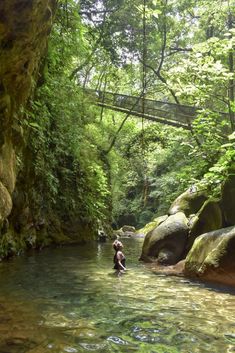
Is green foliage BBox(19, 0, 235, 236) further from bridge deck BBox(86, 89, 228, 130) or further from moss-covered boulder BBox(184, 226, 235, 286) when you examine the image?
moss-covered boulder BBox(184, 226, 235, 286)

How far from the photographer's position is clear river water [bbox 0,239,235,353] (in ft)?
15.9

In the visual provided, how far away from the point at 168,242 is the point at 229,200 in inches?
Answer: 100.0

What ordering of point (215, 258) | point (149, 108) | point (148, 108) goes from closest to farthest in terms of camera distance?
point (215, 258) < point (149, 108) < point (148, 108)

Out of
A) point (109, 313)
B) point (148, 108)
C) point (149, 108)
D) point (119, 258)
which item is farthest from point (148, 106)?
point (109, 313)

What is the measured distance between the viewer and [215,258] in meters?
9.58

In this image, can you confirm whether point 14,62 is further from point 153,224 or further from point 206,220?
point 153,224

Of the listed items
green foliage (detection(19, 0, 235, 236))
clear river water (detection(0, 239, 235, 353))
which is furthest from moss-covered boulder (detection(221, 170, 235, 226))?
clear river water (detection(0, 239, 235, 353))

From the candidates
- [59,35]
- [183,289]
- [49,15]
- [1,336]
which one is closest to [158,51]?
[59,35]

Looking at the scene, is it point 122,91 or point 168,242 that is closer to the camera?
point 168,242

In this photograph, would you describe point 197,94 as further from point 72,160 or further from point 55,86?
Answer: point 72,160

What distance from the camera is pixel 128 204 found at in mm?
41094

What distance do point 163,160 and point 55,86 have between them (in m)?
20.8

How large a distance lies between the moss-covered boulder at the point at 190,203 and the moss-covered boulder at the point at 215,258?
15.4 feet

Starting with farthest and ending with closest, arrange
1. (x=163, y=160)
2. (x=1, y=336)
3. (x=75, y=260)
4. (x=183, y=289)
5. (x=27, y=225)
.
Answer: (x=163, y=160) → (x=27, y=225) → (x=75, y=260) → (x=183, y=289) → (x=1, y=336)
